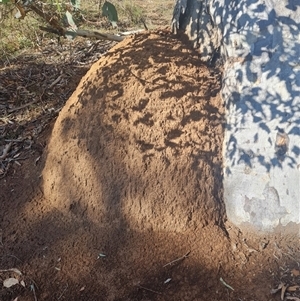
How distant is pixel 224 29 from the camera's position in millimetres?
3150

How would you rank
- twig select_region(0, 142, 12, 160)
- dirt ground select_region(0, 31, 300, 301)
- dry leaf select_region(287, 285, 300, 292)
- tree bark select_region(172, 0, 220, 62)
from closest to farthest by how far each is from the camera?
dry leaf select_region(287, 285, 300, 292), dirt ground select_region(0, 31, 300, 301), tree bark select_region(172, 0, 220, 62), twig select_region(0, 142, 12, 160)

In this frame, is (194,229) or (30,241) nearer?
(194,229)


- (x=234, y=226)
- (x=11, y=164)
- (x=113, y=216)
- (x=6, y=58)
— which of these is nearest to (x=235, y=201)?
Result: (x=234, y=226)

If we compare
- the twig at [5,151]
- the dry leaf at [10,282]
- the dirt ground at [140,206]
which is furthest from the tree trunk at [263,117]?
the twig at [5,151]

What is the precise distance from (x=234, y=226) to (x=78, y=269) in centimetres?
93

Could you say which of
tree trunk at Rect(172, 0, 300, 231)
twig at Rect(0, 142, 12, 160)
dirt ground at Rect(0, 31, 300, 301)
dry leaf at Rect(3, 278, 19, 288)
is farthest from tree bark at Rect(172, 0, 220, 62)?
dry leaf at Rect(3, 278, 19, 288)

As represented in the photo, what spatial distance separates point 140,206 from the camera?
121 inches

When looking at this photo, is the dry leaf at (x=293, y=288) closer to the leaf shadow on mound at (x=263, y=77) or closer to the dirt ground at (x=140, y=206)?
the dirt ground at (x=140, y=206)

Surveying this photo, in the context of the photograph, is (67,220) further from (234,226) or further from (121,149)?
(234,226)

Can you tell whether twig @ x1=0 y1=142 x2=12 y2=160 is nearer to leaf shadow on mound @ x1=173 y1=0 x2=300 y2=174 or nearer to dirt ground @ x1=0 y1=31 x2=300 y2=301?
dirt ground @ x1=0 y1=31 x2=300 y2=301

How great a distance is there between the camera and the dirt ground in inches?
113

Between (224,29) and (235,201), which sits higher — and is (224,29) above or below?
above

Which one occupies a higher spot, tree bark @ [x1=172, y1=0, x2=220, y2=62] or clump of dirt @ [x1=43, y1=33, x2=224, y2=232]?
tree bark @ [x1=172, y1=0, x2=220, y2=62]

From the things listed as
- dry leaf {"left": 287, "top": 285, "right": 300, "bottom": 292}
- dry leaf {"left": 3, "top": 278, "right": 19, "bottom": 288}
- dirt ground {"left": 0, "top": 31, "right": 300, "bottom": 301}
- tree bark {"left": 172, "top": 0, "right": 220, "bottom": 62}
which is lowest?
dry leaf {"left": 287, "top": 285, "right": 300, "bottom": 292}
